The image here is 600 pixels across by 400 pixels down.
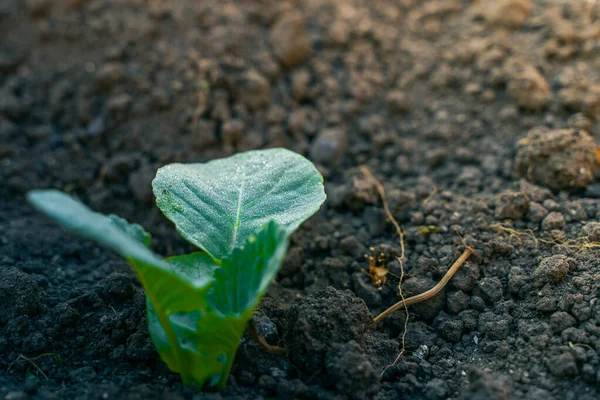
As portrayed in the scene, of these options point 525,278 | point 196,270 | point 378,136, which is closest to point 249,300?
point 196,270

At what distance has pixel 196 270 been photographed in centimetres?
167

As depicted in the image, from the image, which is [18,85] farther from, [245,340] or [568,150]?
[568,150]

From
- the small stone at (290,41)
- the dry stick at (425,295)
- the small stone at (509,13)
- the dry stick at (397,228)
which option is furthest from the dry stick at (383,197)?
the small stone at (509,13)

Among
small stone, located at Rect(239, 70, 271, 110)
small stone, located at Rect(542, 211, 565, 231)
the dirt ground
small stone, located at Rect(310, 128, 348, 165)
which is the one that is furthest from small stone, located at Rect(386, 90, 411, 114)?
small stone, located at Rect(542, 211, 565, 231)

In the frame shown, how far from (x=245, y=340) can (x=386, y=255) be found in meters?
0.60

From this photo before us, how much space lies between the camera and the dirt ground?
1665 millimetres

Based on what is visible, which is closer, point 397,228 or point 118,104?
point 397,228

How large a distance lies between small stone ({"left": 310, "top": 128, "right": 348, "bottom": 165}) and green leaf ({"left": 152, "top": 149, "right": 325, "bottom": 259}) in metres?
0.65

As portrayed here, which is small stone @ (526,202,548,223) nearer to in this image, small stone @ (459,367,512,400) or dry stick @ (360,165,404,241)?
dry stick @ (360,165,404,241)

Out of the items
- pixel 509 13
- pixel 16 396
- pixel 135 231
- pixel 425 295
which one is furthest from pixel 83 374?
pixel 509 13

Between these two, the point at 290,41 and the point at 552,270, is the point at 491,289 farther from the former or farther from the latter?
the point at 290,41

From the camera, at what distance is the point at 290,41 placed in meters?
2.80

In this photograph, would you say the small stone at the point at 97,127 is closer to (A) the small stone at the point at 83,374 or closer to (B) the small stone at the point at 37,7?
(B) the small stone at the point at 37,7

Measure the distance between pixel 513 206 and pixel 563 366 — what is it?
650mm
